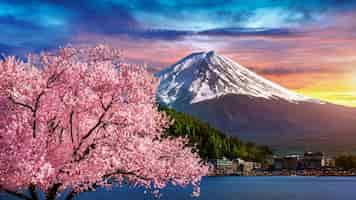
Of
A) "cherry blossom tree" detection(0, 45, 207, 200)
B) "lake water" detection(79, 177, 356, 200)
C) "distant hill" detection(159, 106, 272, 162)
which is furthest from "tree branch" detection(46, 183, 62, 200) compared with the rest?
"distant hill" detection(159, 106, 272, 162)

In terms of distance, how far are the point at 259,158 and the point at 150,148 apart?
16976 centimetres

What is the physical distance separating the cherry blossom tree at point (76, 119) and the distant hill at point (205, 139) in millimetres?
114032

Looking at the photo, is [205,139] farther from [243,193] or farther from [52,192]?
[52,192]

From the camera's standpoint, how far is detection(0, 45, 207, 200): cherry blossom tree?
14602 mm

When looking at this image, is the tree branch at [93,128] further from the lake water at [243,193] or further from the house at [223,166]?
the house at [223,166]

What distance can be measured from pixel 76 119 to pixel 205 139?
439 feet

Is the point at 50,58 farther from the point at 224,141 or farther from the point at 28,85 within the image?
the point at 224,141

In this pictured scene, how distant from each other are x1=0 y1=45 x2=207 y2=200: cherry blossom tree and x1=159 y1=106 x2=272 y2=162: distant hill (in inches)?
4489

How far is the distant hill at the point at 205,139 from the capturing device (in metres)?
140

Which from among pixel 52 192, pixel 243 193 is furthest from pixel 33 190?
pixel 243 193

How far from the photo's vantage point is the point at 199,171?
53.8ft

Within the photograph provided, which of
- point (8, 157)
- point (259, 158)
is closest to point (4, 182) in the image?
point (8, 157)

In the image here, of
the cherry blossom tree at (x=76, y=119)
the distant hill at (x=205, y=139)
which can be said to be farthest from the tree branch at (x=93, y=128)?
the distant hill at (x=205, y=139)

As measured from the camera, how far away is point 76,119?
51.5 feet
